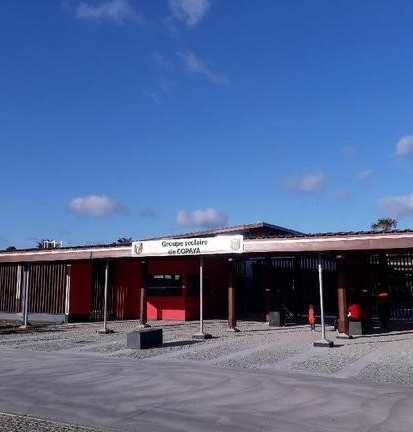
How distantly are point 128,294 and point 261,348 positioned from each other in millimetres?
12156

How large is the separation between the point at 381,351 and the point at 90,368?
7.16 meters

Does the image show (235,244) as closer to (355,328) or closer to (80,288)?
(355,328)

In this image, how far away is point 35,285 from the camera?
79.8 feet

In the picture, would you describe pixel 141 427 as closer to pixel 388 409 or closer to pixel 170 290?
pixel 388 409

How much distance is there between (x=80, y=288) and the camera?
77.4 ft

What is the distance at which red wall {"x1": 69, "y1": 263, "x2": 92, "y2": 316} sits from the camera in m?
23.2

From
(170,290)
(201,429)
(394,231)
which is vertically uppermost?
(394,231)

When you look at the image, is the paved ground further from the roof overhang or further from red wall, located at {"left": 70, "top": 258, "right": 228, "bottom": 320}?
red wall, located at {"left": 70, "top": 258, "right": 228, "bottom": 320}

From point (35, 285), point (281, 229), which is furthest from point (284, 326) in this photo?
point (35, 285)

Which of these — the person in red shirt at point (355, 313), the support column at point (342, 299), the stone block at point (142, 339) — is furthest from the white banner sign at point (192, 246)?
the person in red shirt at point (355, 313)

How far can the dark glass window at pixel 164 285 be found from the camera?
75.6 feet

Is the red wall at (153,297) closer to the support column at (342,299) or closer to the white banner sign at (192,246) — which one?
the white banner sign at (192,246)

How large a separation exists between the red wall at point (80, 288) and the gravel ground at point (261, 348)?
3086 millimetres

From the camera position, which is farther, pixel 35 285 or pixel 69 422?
pixel 35 285
